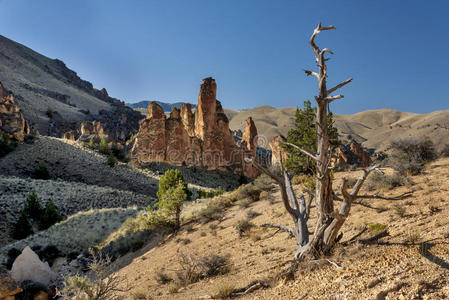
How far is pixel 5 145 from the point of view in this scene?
130ft

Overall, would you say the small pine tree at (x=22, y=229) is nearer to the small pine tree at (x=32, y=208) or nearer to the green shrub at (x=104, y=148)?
the small pine tree at (x=32, y=208)

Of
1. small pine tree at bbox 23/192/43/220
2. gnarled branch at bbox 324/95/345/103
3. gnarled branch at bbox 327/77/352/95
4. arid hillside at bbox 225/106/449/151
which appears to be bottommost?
small pine tree at bbox 23/192/43/220

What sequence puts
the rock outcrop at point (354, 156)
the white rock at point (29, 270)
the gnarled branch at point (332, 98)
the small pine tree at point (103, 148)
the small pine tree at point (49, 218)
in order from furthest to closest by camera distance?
1. the small pine tree at point (103, 148)
2. the rock outcrop at point (354, 156)
3. the small pine tree at point (49, 218)
4. the white rock at point (29, 270)
5. the gnarled branch at point (332, 98)

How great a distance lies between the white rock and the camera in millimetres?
10959

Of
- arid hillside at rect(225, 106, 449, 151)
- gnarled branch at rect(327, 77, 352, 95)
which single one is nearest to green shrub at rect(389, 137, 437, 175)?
gnarled branch at rect(327, 77, 352, 95)

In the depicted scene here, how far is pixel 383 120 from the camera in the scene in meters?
131

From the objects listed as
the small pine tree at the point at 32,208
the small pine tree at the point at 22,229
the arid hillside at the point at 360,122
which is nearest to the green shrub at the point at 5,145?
the small pine tree at the point at 32,208

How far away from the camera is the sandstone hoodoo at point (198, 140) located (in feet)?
163

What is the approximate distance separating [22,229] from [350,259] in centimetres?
2662

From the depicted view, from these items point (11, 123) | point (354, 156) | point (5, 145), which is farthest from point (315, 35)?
point (11, 123)

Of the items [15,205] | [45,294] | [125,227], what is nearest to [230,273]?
[45,294]

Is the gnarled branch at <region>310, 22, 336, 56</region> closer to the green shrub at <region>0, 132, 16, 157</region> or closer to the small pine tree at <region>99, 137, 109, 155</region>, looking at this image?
the green shrub at <region>0, 132, 16, 157</region>

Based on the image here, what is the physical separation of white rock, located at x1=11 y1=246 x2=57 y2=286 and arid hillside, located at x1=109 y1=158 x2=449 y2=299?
3787mm

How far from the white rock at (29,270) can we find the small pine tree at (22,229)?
13.4 meters
